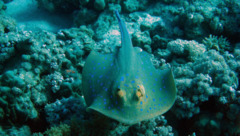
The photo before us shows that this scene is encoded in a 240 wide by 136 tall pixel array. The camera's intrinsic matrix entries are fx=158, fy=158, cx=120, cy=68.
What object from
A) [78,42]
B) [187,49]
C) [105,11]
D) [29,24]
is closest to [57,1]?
[29,24]

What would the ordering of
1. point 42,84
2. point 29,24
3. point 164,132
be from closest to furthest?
point 164,132 → point 42,84 → point 29,24

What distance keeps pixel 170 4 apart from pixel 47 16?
7.28 meters

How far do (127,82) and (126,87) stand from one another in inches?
5.2

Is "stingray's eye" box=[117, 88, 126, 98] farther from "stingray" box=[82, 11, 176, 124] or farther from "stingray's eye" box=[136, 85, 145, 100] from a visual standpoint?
"stingray's eye" box=[136, 85, 145, 100]

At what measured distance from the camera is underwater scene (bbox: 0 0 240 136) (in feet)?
10.4

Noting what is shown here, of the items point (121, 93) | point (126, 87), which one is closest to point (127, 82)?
point (126, 87)

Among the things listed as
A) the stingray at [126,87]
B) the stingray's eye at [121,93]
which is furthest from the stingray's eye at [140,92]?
the stingray's eye at [121,93]

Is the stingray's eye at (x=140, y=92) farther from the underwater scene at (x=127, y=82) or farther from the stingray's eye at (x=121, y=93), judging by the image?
the stingray's eye at (x=121, y=93)

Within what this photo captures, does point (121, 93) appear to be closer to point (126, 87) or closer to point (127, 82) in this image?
point (126, 87)

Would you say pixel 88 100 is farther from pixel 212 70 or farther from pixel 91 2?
pixel 91 2

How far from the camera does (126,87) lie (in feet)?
9.87

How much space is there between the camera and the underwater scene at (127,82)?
125 inches

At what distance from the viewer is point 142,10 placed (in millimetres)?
8836

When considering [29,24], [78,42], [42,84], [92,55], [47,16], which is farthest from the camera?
[47,16]
